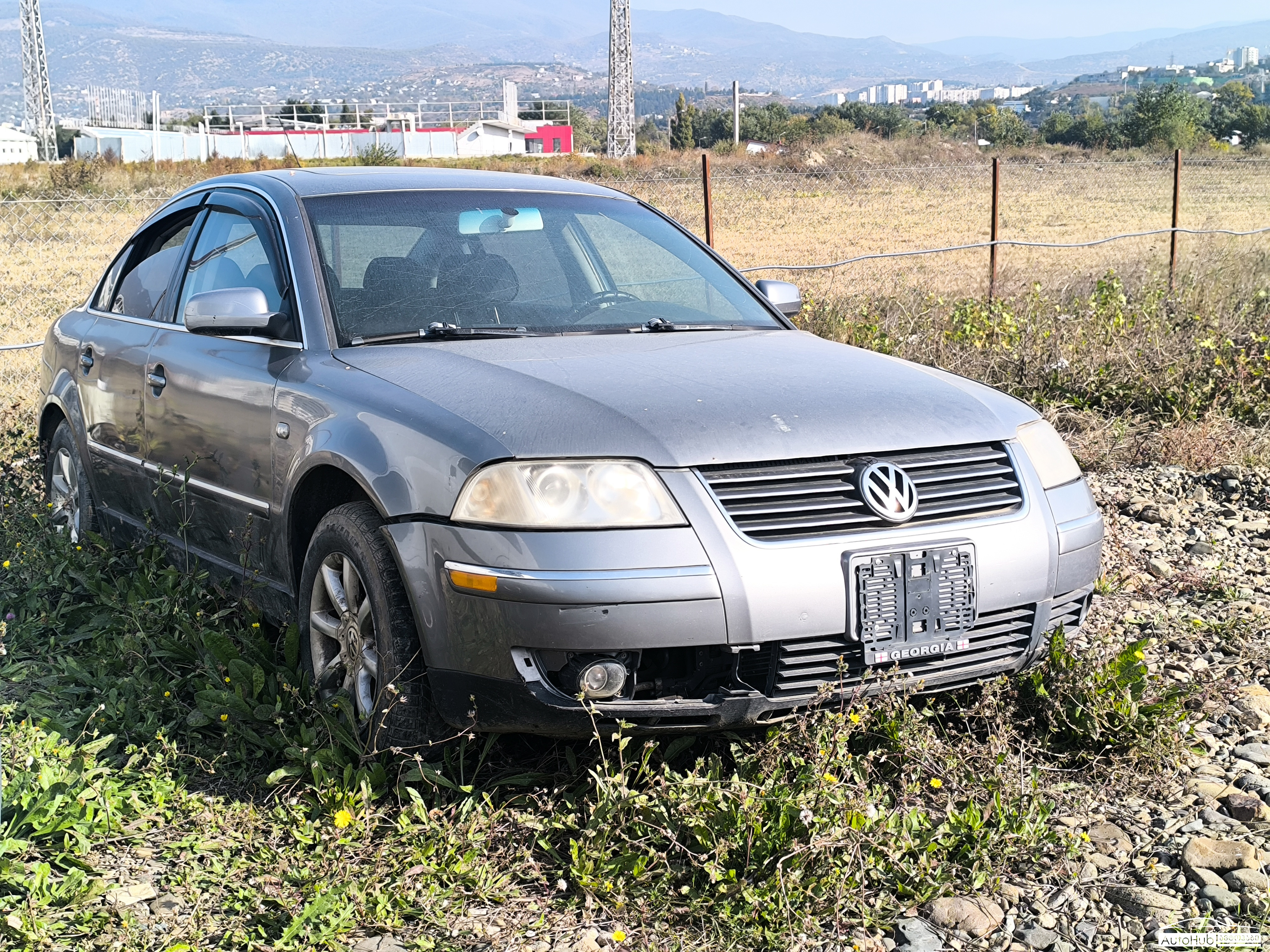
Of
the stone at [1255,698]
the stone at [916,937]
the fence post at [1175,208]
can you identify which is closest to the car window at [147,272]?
the stone at [916,937]

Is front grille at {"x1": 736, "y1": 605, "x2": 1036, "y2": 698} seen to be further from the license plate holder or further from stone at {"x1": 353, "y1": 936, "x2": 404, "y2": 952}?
stone at {"x1": 353, "y1": 936, "x2": 404, "y2": 952}

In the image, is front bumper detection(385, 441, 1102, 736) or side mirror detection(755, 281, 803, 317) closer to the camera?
front bumper detection(385, 441, 1102, 736)

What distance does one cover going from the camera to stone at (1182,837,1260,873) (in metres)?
3.04

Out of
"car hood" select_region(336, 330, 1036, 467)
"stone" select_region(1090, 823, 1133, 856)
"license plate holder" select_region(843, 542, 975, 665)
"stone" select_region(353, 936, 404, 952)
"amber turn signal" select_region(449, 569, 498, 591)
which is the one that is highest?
"car hood" select_region(336, 330, 1036, 467)

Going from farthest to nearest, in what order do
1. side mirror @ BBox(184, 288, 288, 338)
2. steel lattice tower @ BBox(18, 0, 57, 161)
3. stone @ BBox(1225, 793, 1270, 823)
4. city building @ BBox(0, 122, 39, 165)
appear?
city building @ BBox(0, 122, 39, 165) < steel lattice tower @ BBox(18, 0, 57, 161) < side mirror @ BBox(184, 288, 288, 338) < stone @ BBox(1225, 793, 1270, 823)

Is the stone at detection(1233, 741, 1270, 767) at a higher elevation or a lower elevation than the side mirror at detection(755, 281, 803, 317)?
lower

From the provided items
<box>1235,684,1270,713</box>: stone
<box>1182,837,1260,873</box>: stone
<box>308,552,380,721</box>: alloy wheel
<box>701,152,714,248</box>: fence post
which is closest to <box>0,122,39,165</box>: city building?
<box>701,152,714,248</box>: fence post

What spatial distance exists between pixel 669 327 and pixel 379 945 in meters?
2.12

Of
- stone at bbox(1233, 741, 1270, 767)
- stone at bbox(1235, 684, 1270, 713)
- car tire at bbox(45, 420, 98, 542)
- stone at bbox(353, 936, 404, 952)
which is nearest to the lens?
stone at bbox(353, 936, 404, 952)

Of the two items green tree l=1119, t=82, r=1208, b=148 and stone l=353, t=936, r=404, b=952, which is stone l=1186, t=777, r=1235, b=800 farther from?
green tree l=1119, t=82, r=1208, b=148

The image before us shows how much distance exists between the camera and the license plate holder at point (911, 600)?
9.73 feet

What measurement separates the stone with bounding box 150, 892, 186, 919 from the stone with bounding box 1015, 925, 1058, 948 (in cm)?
183

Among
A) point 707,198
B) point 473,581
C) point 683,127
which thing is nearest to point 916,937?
point 473,581

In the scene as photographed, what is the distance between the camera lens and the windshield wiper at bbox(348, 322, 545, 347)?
12.3 ft
